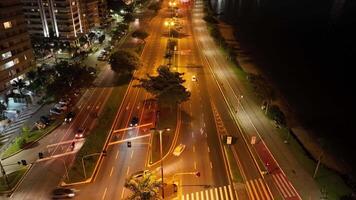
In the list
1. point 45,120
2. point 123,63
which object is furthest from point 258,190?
point 123,63

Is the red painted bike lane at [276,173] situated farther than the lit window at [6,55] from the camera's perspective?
No

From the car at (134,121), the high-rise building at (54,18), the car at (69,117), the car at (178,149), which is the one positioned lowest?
the car at (178,149)

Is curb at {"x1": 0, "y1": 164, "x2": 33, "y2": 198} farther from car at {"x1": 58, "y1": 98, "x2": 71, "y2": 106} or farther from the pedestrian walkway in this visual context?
the pedestrian walkway

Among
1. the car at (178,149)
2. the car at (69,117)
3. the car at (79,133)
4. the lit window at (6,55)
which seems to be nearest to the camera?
the car at (178,149)

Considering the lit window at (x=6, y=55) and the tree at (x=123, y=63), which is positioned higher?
the lit window at (x=6, y=55)

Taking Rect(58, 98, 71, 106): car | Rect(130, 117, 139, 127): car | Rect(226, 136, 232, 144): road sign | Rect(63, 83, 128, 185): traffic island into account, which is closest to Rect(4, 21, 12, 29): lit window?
Rect(58, 98, 71, 106): car

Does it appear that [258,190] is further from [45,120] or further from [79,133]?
[45,120]

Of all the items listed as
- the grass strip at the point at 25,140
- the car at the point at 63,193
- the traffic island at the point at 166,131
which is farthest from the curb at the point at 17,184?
the traffic island at the point at 166,131

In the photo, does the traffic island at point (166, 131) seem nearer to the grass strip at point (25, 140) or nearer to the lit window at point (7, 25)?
the grass strip at point (25, 140)
